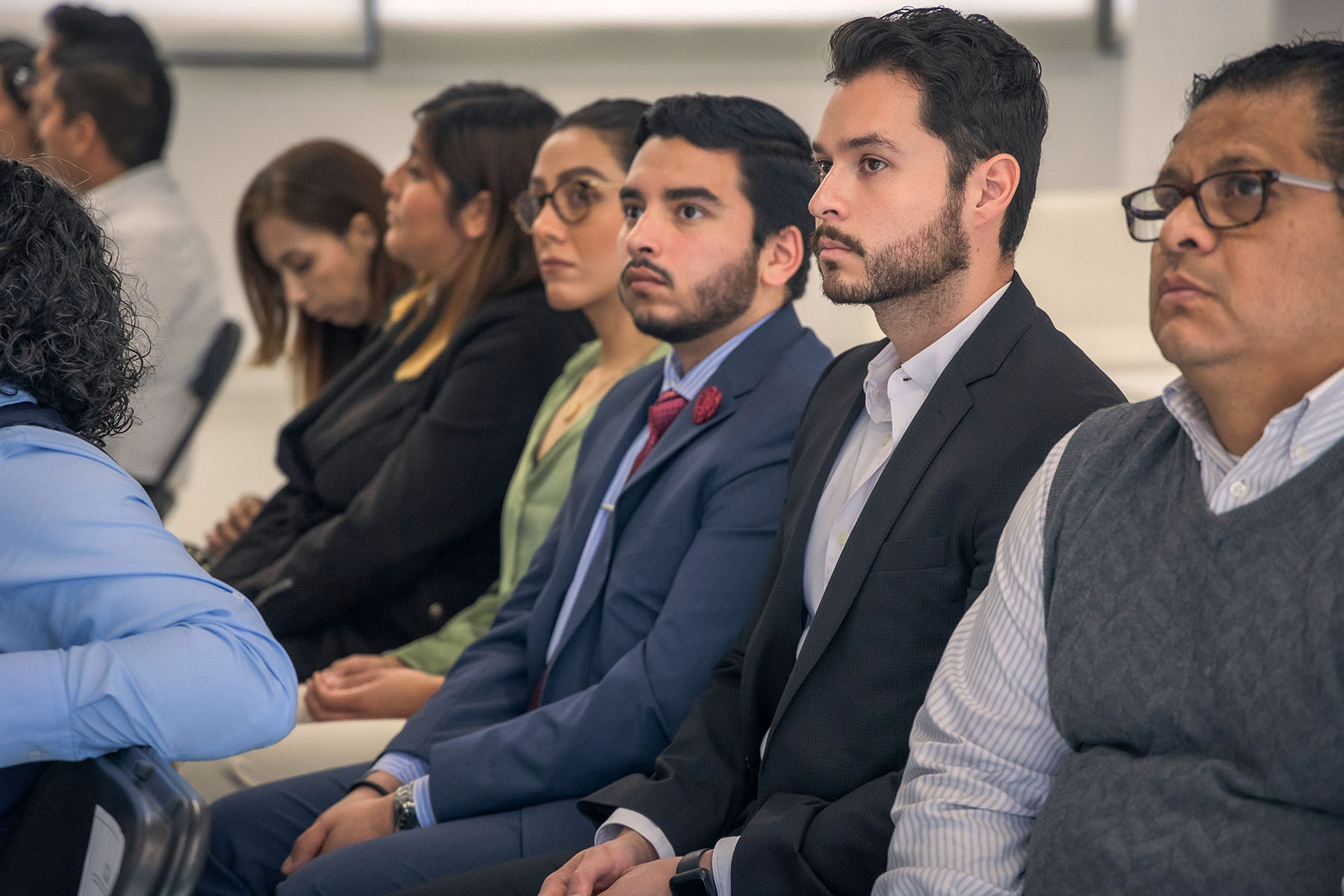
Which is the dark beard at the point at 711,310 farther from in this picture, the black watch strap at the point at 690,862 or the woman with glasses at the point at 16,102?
the woman with glasses at the point at 16,102

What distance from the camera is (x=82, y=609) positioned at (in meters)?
1.08

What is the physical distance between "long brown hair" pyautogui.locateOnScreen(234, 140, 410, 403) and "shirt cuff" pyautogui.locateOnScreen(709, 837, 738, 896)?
2.26 meters

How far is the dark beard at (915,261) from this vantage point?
4.74 feet

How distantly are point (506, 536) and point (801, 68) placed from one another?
3145 millimetres

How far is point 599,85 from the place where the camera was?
16.0ft

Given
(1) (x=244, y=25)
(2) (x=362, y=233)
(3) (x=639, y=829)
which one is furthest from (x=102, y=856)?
(1) (x=244, y=25)

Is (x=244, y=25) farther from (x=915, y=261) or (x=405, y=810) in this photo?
(x=915, y=261)

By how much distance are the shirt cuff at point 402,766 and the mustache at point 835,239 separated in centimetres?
95

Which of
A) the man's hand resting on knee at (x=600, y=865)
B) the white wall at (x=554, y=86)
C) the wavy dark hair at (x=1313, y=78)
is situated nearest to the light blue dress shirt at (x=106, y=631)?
the man's hand resting on knee at (x=600, y=865)

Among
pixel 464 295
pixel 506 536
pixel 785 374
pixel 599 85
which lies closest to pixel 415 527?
pixel 506 536

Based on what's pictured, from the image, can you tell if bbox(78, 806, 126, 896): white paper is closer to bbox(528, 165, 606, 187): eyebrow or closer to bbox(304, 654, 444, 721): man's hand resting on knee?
bbox(304, 654, 444, 721): man's hand resting on knee

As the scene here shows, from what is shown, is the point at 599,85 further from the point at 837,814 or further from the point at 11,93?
the point at 837,814

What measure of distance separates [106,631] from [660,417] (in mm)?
962

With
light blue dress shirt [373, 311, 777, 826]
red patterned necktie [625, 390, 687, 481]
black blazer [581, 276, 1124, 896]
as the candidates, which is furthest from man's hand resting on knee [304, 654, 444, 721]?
black blazer [581, 276, 1124, 896]
